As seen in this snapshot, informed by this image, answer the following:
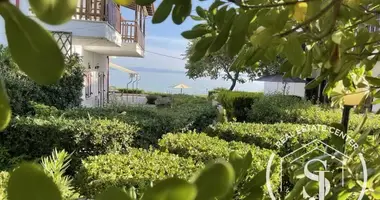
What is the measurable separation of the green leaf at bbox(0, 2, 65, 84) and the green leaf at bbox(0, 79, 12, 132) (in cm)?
2

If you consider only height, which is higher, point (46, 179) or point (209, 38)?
point (209, 38)

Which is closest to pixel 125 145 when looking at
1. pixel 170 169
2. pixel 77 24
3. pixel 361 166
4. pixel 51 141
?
A: pixel 51 141

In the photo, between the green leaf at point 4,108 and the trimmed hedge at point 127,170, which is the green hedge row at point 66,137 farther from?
the green leaf at point 4,108

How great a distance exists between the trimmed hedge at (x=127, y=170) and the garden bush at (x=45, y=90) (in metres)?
2.70

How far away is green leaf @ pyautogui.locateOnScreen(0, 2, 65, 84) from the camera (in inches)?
7.4

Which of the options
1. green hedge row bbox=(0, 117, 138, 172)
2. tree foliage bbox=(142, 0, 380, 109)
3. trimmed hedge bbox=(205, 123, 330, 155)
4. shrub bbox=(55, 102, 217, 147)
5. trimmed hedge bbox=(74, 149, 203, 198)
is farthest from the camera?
shrub bbox=(55, 102, 217, 147)

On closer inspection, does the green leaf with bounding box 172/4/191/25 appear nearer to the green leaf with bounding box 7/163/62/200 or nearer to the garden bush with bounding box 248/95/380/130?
the green leaf with bounding box 7/163/62/200

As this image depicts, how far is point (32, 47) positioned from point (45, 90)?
24.0 ft

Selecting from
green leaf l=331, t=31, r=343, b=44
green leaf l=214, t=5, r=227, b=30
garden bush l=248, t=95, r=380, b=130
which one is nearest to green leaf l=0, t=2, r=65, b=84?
green leaf l=214, t=5, r=227, b=30

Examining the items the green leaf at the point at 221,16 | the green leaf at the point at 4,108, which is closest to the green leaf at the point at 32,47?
the green leaf at the point at 4,108

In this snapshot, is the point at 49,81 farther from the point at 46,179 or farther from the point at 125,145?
the point at 125,145

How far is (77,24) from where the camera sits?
26.5 feet

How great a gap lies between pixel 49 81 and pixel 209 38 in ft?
1.23

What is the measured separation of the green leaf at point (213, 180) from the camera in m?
0.26
